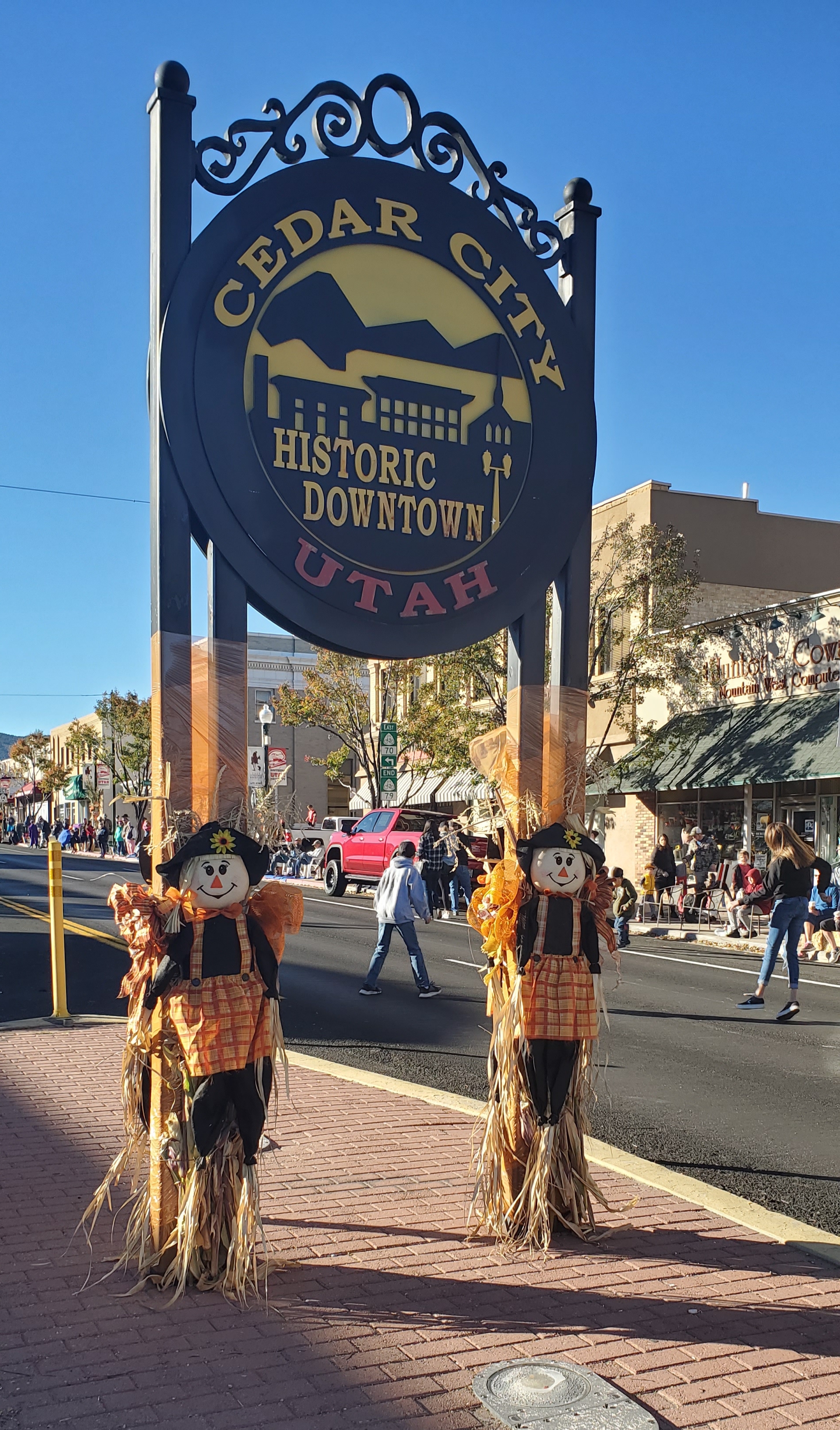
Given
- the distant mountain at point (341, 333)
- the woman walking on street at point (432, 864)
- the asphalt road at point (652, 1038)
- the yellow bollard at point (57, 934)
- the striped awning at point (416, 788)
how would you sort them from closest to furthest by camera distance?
the distant mountain at point (341, 333)
the asphalt road at point (652, 1038)
the yellow bollard at point (57, 934)
the woman walking on street at point (432, 864)
the striped awning at point (416, 788)

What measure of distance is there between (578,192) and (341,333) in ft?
4.65

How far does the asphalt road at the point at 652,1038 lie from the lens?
249 inches

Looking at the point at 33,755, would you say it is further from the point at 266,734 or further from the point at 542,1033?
the point at 542,1033

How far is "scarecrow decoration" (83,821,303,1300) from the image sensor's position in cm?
407

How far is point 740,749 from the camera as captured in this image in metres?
21.9

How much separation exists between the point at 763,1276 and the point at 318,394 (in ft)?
11.9

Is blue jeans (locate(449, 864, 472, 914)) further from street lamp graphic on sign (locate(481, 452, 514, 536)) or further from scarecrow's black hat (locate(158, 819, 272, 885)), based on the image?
scarecrow's black hat (locate(158, 819, 272, 885))

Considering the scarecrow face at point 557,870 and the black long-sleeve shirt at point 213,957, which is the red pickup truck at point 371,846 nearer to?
the scarecrow face at point 557,870

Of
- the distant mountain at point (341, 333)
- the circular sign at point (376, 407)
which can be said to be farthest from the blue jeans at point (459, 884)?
the distant mountain at point (341, 333)

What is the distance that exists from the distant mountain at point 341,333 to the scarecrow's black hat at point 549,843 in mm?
1889

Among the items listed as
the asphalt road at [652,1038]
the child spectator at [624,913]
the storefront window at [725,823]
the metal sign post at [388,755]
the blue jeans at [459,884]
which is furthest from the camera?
the metal sign post at [388,755]

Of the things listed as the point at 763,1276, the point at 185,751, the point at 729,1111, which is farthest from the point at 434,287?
the point at 729,1111

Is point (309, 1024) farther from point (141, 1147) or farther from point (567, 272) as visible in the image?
point (567, 272)

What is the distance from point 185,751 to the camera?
167 inches
